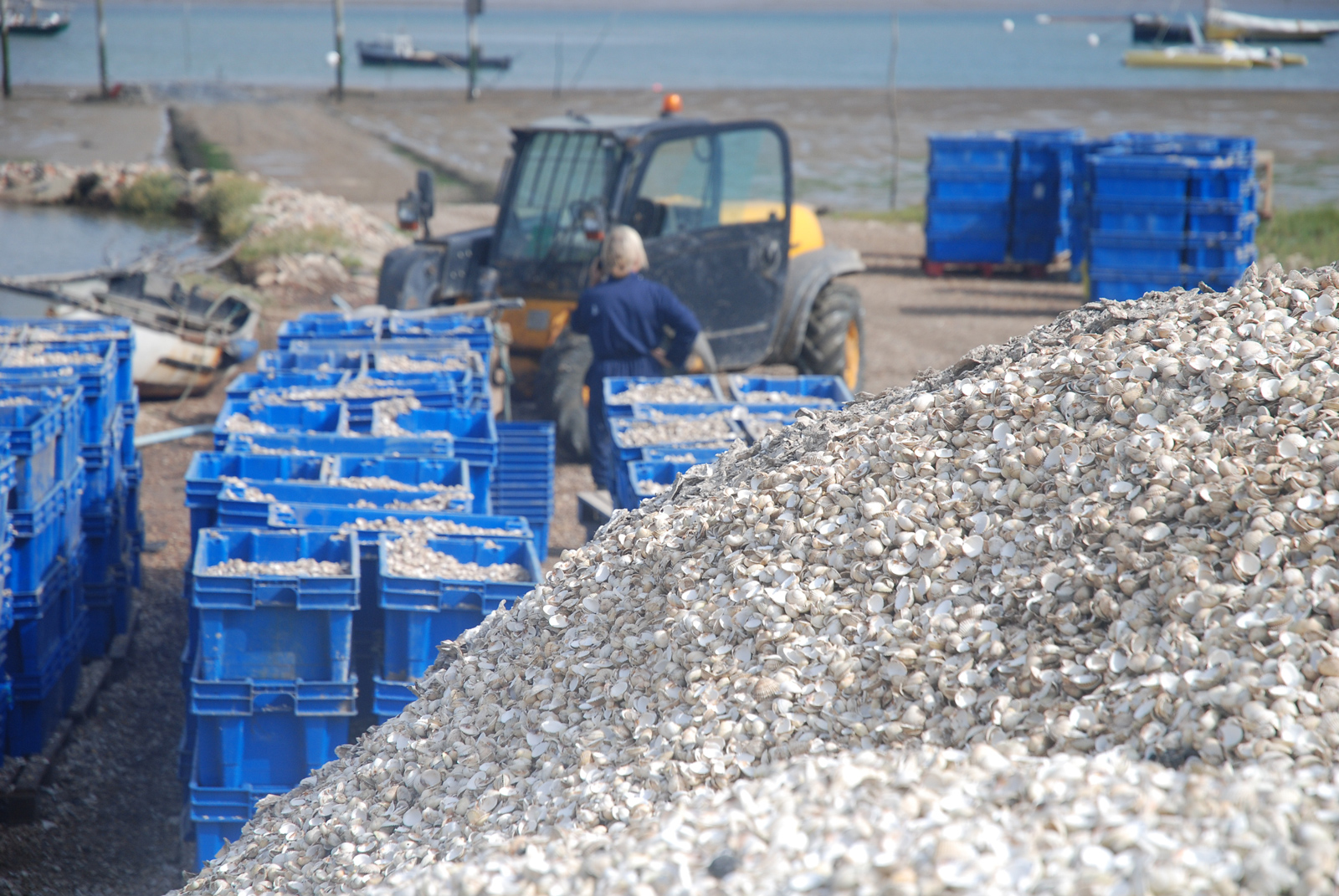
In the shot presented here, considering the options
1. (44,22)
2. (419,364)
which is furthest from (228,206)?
(44,22)

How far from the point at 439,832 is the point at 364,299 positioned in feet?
38.1

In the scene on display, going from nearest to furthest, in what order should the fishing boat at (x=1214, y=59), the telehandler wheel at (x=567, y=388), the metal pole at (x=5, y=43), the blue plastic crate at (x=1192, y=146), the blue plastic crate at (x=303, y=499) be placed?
the blue plastic crate at (x=303, y=499) → the telehandler wheel at (x=567, y=388) → the blue plastic crate at (x=1192, y=146) → the metal pole at (x=5, y=43) → the fishing boat at (x=1214, y=59)

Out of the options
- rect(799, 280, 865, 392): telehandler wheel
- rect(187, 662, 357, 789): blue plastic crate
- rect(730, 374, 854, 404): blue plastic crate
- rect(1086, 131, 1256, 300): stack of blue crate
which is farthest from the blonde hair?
rect(1086, 131, 1256, 300): stack of blue crate

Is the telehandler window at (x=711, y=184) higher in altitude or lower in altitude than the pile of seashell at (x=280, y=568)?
higher

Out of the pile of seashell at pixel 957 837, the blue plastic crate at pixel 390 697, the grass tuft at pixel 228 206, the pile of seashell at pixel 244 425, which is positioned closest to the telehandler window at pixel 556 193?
the pile of seashell at pixel 244 425

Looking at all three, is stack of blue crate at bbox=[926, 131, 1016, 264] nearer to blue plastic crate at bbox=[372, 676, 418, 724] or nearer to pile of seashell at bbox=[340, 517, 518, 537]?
pile of seashell at bbox=[340, 517, 518, 537]

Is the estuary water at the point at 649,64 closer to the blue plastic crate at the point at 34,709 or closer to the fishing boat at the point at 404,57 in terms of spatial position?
the fishing boat at the point at 404,57

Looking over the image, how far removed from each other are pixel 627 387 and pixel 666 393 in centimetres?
23

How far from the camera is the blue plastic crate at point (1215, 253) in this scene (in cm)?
1151

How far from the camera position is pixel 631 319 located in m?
6.59

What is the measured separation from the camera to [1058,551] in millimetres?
2814

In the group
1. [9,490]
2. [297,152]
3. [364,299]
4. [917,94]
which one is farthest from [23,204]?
[917,94]

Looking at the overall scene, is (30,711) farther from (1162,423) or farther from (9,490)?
(1162,423)

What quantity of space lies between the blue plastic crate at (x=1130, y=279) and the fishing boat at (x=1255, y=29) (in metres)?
93.7
